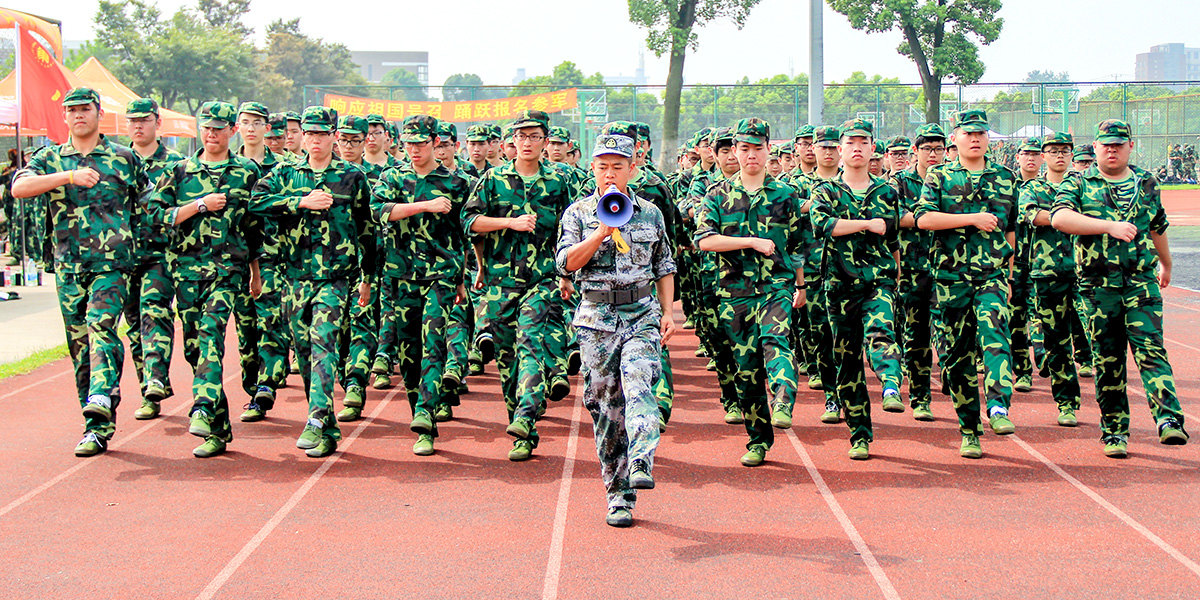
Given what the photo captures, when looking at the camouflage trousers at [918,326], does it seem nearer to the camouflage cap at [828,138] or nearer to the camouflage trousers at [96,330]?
the camouflage cap at [828,138]

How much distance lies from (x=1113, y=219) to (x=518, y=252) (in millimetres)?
3722

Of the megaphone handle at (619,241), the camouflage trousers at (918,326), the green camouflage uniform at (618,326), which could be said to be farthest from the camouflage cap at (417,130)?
the camouflage trousers at (918,326)

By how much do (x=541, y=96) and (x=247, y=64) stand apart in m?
47.6

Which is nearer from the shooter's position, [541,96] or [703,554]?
[703,554]

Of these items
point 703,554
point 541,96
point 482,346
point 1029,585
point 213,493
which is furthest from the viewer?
point 541,96

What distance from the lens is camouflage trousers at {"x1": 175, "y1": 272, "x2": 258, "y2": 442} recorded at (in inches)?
300

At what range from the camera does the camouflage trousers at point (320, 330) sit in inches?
293

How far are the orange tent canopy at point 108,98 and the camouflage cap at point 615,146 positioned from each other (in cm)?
1437

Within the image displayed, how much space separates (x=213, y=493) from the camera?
6.81 m

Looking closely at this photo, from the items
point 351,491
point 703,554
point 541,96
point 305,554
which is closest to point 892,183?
point 703,554

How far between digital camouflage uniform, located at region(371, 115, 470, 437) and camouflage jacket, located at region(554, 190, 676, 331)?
1863mm

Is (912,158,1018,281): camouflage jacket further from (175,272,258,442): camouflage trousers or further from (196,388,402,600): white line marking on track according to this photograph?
(175,272,258,442): camouflage trousers

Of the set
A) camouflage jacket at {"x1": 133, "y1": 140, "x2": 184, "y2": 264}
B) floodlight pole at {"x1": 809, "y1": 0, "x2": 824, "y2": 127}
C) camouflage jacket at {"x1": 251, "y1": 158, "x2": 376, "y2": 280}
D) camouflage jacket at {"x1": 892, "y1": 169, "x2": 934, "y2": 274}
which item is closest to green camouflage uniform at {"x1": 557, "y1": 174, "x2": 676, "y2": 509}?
camouflage jacket at {"x1": 251, "y1": 158, "x2": 376, "y2": 280}

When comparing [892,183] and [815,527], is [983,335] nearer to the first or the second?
[892,183]
